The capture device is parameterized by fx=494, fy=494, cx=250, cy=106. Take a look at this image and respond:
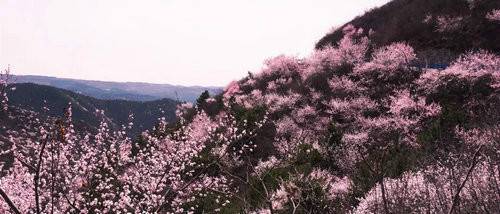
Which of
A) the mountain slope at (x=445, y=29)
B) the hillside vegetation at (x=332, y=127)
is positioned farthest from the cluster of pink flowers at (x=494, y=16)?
the mountain slope at (x=445, y=29)

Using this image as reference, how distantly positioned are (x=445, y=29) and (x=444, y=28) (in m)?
0.19

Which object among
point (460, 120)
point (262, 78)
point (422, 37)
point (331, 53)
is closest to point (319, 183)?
point (460, 120)

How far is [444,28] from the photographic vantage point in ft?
128

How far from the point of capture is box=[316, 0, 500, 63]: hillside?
37.4 meters

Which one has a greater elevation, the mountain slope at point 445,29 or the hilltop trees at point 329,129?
the mountain slope at point 445,29

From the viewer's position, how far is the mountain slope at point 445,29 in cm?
3744

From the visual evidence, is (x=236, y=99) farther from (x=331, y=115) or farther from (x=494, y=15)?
(x=494, y=15)

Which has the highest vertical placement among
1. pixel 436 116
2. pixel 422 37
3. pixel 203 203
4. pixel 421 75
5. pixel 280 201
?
pixel 422 37

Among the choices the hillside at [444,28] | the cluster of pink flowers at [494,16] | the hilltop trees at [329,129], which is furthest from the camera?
the hillside at [444,28]

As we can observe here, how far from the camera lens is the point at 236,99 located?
50.4 meters

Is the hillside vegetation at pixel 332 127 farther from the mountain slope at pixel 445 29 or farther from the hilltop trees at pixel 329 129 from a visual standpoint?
the mountain slope at pixel 445 29

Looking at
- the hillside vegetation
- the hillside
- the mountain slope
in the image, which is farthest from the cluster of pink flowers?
the mountain slope

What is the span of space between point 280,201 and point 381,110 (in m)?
20.7

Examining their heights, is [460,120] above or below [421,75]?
below
